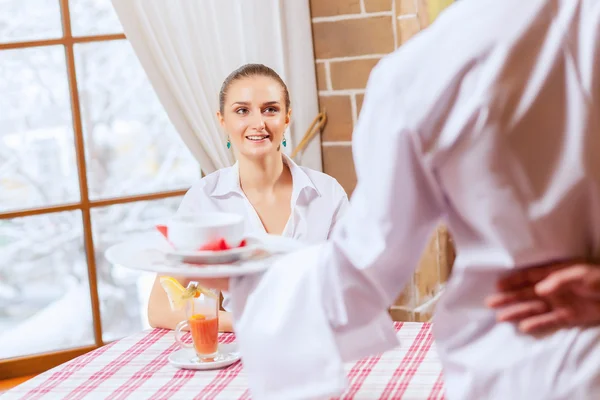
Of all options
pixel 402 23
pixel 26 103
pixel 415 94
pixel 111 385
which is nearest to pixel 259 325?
pixel 415 94

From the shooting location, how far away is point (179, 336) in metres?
1.62

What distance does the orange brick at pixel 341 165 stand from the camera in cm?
270

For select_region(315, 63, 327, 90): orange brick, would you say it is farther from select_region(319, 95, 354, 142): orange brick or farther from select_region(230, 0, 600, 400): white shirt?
select_region(230, 0, 600, 400): white shirt

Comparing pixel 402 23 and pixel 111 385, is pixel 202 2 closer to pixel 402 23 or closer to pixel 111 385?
pixel 402 23

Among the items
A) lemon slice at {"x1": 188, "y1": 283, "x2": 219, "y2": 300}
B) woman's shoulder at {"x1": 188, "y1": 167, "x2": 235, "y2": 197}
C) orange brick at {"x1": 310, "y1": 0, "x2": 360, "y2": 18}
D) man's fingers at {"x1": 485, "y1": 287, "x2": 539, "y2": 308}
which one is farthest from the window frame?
man's fingers at {"x1": 485, "y1": 287, "x2": 539, "y2": 308}

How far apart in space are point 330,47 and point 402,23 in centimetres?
24

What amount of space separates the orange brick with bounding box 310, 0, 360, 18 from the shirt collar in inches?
21.7

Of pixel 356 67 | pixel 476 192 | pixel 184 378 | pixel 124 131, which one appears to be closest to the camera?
pixel 476 192

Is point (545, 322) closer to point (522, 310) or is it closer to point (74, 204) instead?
point (522, 310)

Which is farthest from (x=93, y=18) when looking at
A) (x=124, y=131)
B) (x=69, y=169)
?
(x=69, y=169)

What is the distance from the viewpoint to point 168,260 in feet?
3.77

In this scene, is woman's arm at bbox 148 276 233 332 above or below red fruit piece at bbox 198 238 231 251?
below

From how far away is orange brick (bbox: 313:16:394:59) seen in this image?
2.57 meters

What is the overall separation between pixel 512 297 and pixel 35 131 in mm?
2102
